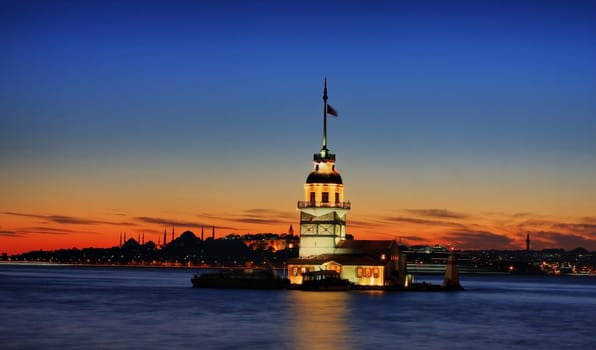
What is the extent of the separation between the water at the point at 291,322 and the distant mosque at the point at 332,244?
3770 mm

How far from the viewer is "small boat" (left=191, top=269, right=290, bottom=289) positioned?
10414cm

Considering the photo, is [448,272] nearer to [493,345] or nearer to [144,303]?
[144,303]

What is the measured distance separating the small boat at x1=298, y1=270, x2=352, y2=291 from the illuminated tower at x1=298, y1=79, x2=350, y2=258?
297 centimetres

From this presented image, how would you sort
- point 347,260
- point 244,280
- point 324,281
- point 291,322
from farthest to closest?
point 244,280
point 347,260
point 324,281
point 291,322

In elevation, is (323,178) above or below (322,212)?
above

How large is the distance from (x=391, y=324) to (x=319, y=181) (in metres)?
35.1

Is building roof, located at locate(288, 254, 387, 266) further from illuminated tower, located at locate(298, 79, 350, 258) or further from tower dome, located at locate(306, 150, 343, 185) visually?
tower dome, located at locate(306, 150, 343, 185)

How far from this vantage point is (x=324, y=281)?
313 feet

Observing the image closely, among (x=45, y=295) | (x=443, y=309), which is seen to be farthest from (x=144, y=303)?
(x=443, y=309)

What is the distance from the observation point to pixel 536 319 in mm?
75188

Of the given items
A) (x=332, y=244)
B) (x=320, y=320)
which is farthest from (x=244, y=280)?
(x=320, y=320)

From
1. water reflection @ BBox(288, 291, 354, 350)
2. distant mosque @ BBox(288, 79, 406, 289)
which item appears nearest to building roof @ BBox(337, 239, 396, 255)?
distant mosque @ BBox(288, 79, 406, 289)

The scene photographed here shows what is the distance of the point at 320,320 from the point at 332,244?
31936mm

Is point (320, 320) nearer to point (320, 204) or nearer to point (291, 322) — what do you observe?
point (291, 322)
